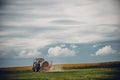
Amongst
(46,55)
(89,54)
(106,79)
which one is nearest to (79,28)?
(89,54)

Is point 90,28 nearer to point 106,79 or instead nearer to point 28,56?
point 106,79

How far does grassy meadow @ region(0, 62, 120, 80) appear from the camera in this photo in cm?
238

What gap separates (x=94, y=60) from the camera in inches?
94.0

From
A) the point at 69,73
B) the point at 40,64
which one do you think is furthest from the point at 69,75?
the point at 40,64

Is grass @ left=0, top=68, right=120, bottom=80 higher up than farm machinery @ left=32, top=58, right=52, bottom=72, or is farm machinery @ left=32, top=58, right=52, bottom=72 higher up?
farm machinery @ left=32, top=58, right=52, bottom=72

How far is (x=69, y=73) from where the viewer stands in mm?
2398

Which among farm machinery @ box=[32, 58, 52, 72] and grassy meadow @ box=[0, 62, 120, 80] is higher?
farm machinery @ box=[32, 58, 52, 72]

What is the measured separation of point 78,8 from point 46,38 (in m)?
0.48

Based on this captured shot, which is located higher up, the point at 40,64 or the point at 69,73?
the point at 40,64

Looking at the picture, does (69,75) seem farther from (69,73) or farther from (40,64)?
(40,64)

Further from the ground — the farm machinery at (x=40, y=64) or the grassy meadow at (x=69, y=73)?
the farm machinery at (x=40, y=64)

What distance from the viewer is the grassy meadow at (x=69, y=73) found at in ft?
7.79

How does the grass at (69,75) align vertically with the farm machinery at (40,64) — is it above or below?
below

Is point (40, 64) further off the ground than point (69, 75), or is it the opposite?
point (40, 64)
